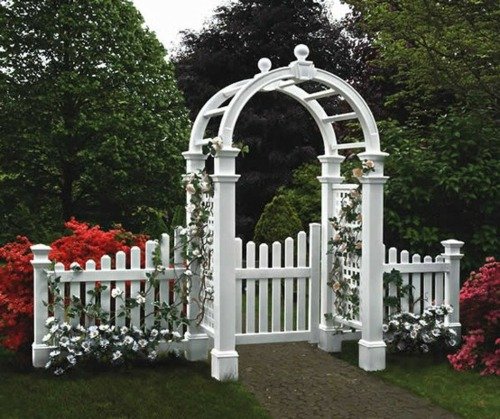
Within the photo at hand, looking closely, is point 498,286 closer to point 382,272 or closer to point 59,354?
point 382,272

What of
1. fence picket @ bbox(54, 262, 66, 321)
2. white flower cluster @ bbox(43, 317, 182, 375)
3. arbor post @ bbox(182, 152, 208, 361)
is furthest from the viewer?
arbor post @ bbox(182, 152, 208, 361)

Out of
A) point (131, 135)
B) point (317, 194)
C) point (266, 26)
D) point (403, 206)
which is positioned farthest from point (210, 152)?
point (266, 26)

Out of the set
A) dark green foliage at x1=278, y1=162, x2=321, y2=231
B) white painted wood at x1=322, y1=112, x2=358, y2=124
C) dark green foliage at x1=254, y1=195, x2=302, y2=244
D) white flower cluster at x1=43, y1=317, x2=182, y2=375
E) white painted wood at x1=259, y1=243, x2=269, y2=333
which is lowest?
white flower cluster at x1=43, y1=317, x2=182, y2=375

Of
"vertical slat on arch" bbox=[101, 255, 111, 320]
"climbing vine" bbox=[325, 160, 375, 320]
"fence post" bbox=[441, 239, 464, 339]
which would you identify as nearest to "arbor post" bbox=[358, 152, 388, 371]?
"climbing vine" bbox=[325, 160, 375, 320]

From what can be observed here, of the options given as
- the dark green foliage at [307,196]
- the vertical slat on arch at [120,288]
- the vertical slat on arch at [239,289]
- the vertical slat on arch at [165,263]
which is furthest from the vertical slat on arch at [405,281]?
the dark green foliage at [307,196]

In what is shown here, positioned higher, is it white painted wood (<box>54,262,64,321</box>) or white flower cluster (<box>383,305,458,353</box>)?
white painted wood (<box>54,262,64,321</box>)

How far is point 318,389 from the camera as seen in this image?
710 cm

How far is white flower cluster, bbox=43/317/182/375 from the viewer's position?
7.24 metres

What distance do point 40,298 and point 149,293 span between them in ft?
3.56

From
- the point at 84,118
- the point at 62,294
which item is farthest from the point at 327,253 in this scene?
the point at 84,118

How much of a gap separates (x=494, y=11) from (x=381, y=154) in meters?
5.95

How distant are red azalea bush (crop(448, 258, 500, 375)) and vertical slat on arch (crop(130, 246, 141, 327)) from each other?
10.5ft

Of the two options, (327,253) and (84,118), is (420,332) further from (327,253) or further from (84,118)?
(84,118)

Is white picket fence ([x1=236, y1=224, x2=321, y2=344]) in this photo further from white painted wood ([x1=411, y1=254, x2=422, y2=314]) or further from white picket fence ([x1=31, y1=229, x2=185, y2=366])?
white painted wood ([x1=411, y1=254, x2=422, y2=314])
